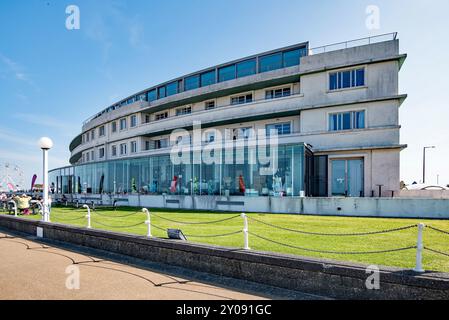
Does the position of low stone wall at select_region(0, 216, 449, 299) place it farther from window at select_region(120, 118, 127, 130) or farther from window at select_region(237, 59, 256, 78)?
window at select_region(120, 118, 127, 130)

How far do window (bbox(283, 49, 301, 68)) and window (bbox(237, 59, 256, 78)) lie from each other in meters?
3.66

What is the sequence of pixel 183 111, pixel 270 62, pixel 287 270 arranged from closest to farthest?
1. pixel 287 270
2. pixel 270 62
3. pixel 183 111

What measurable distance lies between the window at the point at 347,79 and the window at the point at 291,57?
14.4 ft

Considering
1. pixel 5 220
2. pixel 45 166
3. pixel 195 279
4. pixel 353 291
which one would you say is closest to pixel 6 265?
pixel 195 279

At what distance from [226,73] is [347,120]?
15219mm

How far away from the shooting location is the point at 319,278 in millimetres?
4844

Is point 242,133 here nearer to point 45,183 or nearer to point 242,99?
point 242,99

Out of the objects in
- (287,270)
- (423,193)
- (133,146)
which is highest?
(133,146)

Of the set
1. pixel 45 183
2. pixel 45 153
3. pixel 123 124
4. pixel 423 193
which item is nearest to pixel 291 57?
pixel 423 193

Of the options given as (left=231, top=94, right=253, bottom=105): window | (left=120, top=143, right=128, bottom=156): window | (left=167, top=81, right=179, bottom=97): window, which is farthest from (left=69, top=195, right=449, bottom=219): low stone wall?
(left=120, top=143, right=128, bottom=156): window

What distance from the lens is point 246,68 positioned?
31.3 metres

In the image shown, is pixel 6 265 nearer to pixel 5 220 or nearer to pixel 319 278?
pixel 319 278

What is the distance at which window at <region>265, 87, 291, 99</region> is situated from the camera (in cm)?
2827

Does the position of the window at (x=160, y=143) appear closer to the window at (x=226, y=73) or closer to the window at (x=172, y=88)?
the window at (x=172, y=88)
